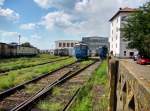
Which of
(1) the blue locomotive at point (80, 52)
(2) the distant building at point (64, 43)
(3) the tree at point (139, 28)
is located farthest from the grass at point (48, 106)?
(2) the distant building at point (64, 43)

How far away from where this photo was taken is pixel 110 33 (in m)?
111

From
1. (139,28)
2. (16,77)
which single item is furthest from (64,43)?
(16,77)

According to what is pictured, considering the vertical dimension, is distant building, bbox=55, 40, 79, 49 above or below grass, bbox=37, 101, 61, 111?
above

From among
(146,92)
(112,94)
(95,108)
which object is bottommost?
(95,108)

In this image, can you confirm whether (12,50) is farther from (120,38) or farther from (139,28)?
(120,38)

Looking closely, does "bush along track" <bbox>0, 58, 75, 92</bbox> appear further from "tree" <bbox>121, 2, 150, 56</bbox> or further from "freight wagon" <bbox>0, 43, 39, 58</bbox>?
"tree" <bbox>121, 2, 150, 56</bbox>

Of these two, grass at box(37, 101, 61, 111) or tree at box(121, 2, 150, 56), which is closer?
grass at box(37, 101, 61, 111)

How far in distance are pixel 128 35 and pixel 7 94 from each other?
180ft

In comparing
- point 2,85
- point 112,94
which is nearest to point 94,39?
point 2,85

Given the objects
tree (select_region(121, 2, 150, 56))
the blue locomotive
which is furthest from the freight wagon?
tree (select_region(121, 2, 150, 56))

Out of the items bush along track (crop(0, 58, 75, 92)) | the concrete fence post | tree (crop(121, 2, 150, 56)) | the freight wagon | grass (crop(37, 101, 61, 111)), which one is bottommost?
grass (crop(37, 101, 61, 111))

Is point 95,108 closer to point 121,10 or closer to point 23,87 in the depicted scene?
point 23,87

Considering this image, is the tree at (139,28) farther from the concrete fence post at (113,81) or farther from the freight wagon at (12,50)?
the concrete fence post at (113,81)

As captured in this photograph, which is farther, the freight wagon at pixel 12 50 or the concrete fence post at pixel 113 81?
the freight wagon at pixel 12 50
